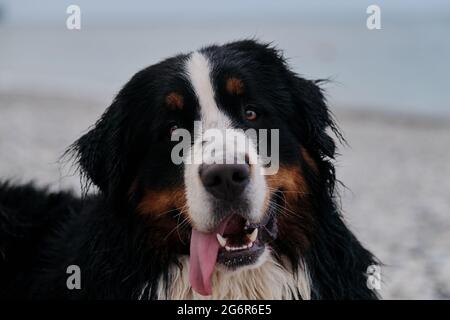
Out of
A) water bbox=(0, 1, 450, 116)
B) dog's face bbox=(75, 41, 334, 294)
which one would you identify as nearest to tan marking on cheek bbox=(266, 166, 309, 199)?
dog's face bbox=(75, 41, 334, 294)

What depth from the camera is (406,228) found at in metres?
6.49

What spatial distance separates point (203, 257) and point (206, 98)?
76 centimetres

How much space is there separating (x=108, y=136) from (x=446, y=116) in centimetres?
1307

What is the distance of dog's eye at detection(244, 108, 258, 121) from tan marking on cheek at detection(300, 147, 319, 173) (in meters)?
0.29

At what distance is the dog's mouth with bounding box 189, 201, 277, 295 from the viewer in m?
2.78

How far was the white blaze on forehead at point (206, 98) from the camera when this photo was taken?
2929 mm

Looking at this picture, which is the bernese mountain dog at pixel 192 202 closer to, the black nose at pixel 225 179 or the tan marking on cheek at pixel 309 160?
the tan marking on cheek at pixel 309 160

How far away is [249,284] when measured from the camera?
310cm

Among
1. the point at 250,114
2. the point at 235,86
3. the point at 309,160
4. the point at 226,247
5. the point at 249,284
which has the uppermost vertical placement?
the point at 235,86

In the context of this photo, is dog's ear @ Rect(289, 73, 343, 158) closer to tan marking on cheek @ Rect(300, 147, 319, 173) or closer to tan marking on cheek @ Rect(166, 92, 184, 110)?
tan marking on cheek @ Rect(300, 147, 319, 173)

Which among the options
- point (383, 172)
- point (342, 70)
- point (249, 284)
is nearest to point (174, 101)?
point (249, 284)

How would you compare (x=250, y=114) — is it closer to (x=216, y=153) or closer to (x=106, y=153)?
(x=216, y=153)

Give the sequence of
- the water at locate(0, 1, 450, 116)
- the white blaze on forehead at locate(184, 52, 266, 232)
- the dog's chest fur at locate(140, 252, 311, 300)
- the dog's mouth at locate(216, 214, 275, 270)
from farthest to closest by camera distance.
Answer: the water at locate(0, 1, 450, 116), the dog's chest fur at locate(140, 252, 311, 300), the dog's mouth at locate(216, 214, 275, 270), the white blaze on forehead at locate(184, 52, 266, 232)

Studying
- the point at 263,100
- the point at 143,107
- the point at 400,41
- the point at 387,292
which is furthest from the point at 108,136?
the point at 400,41
